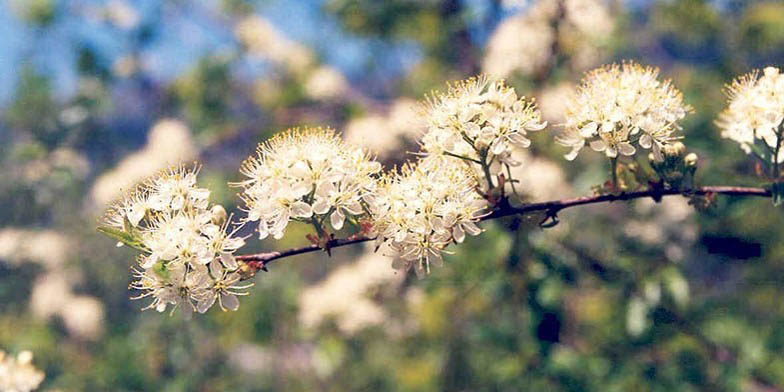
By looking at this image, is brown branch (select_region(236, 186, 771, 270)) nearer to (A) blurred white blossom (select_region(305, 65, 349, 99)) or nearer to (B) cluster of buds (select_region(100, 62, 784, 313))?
(B) cluster of buds (select_region(100, 62, 784, 313))

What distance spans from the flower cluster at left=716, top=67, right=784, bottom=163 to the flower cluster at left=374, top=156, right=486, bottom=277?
0.75m

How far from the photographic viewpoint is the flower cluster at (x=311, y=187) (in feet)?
5.26

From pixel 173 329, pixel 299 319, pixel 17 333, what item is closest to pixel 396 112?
pixel 299 319

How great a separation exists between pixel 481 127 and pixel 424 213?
262 mm

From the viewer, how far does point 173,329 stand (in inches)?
→ 156

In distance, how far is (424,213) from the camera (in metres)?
1.62

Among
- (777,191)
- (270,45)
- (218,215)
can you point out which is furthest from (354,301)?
(270,45)

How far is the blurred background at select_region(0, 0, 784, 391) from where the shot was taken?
306cm

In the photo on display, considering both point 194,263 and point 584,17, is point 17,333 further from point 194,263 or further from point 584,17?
point 584,17

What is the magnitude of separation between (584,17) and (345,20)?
1.63m

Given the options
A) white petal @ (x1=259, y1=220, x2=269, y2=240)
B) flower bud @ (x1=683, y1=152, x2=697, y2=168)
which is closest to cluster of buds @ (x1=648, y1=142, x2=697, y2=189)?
flower bud @ (x1=683, y1=152, x2=697, y2=168)

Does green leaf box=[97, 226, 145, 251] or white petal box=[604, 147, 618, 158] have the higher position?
white petal box=[604, 147, 618, 158]

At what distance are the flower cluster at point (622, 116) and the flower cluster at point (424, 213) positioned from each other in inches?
11.6

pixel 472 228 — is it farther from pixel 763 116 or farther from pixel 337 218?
pixel 763 116
